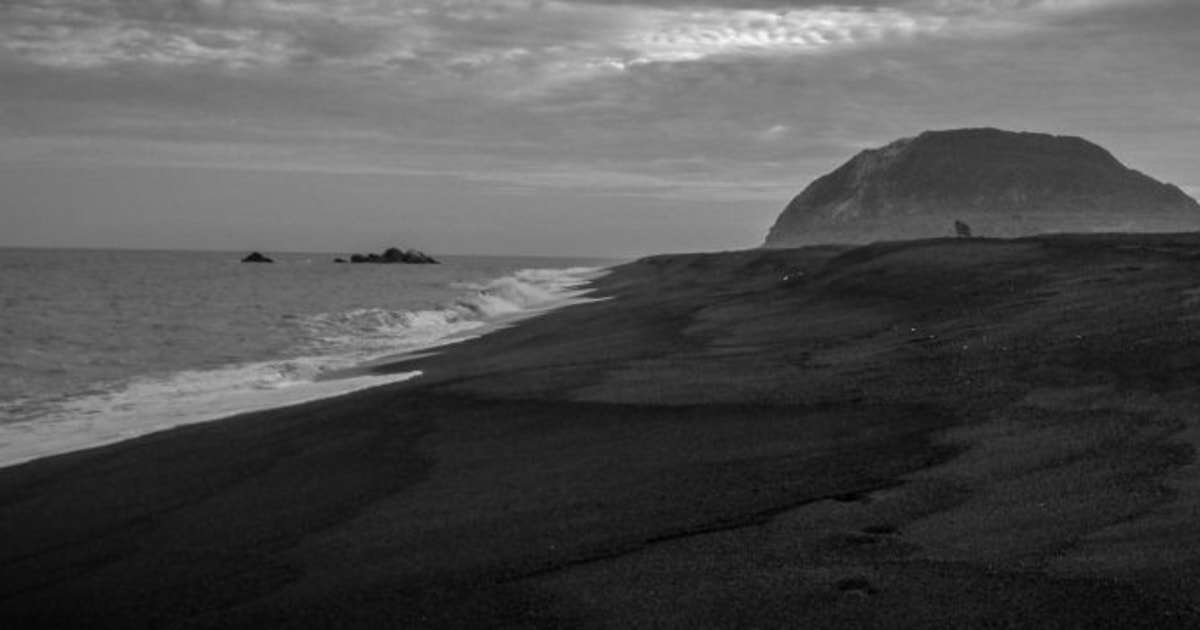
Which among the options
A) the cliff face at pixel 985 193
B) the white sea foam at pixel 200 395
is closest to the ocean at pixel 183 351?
the white sea foam at pixel 200 395

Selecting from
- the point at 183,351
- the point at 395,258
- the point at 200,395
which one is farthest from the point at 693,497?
the point at 395,258

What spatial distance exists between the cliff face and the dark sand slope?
392ft

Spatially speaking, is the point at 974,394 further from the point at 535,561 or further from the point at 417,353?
the point at 417,353

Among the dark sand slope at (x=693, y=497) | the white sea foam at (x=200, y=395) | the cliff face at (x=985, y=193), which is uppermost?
the cliff face at (x=985, y=193)

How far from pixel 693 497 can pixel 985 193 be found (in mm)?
160109

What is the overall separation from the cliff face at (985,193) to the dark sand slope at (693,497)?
11937 centimetres

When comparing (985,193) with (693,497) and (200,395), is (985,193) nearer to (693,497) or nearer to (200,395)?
(200,395)

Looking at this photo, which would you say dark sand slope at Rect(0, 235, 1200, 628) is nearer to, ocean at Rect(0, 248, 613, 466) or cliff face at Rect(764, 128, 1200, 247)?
ocean at Rect(0, 248, 613, 466)

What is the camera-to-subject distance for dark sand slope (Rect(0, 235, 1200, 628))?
6035 mm

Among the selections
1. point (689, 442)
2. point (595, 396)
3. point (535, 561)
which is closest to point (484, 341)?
point (595, 396)

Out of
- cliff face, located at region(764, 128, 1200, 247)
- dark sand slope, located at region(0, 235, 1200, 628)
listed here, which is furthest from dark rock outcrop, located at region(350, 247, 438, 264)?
dark sand slope, located at region(0, 235, 1200, 628)

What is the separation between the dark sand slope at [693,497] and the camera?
6.04 meters

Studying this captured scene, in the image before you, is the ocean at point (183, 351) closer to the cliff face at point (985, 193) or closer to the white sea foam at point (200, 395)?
the white sea foam at point (200, 395)

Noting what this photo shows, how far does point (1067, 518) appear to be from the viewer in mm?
6758
